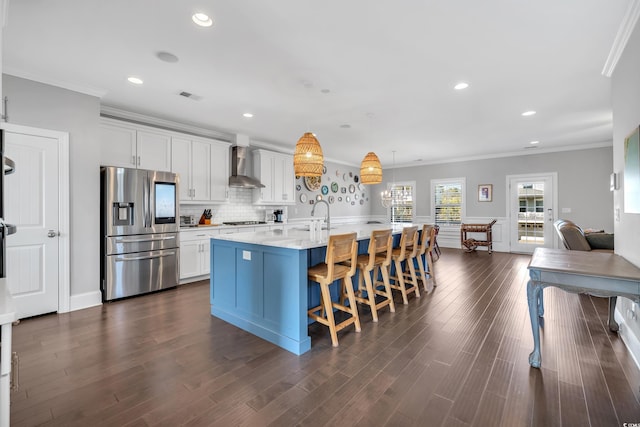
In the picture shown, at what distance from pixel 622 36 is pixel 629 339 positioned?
2509 mm

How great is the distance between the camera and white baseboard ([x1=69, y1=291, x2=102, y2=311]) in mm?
3457

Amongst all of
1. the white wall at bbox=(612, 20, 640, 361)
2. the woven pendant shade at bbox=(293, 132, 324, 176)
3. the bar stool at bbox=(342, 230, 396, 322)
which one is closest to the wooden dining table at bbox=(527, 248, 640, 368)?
the white wall at bbox=(612, 20, 640, 361)

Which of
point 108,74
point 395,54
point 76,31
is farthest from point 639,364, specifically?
point 108,74

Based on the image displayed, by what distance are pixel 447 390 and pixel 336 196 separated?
22.6 feet

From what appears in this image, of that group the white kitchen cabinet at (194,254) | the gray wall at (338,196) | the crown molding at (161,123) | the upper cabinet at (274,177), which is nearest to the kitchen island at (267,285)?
the white kitchen cabinet at (194,254)

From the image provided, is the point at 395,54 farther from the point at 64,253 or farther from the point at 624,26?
the point at 64,253

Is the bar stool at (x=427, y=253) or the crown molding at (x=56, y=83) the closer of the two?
the crown molding at (x=56, y=83)

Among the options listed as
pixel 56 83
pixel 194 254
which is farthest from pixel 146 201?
pixel 56 83

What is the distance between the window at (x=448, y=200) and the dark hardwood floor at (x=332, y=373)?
5312mm

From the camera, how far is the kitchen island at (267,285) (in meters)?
2.48

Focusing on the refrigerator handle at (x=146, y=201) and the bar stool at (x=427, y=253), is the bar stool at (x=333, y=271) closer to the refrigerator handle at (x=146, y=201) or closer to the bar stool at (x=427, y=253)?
the bar stool at (x=427, y=253)

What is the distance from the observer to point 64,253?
3398 mm

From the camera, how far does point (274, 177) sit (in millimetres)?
6230

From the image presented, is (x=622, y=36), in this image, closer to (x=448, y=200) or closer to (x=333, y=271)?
(x=333, y=271)
